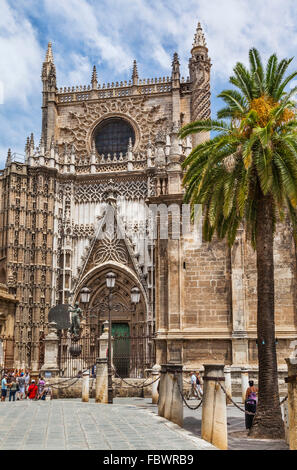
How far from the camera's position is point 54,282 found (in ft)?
105

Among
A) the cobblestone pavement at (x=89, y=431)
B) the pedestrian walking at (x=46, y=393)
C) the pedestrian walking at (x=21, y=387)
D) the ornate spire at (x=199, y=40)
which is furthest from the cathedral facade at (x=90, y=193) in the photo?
the cobblestone pavement at (x=89, y=431)

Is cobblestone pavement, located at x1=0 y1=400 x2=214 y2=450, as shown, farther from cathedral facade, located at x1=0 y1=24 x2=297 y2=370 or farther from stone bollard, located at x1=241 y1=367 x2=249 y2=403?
cathedral facade, located at x1=0 y1=24 x2=297 y2=370

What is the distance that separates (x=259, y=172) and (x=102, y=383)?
8.48 metres

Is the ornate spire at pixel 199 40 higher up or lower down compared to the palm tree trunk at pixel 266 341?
higher up

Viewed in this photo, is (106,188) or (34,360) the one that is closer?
(34,360)

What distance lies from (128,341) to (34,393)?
13622mm

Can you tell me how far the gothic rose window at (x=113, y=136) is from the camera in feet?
120

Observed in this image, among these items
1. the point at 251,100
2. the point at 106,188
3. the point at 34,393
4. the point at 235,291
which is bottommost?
the point at 34,393

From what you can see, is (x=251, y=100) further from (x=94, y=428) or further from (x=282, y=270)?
(x=94, y=428)

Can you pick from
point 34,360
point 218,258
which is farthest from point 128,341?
point 218,258

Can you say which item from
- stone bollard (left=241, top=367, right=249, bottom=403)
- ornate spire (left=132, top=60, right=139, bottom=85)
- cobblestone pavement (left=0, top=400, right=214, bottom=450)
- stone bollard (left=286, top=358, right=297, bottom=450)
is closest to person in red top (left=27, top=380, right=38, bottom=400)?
cobblestone pavement (left=0, top=400, right=214, bottom=450)

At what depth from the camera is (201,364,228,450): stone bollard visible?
8367mm

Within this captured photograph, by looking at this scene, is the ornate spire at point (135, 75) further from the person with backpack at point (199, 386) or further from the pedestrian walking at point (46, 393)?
the pedestrian walking at point (46, 393)

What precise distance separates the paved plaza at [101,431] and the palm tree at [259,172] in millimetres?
1863
